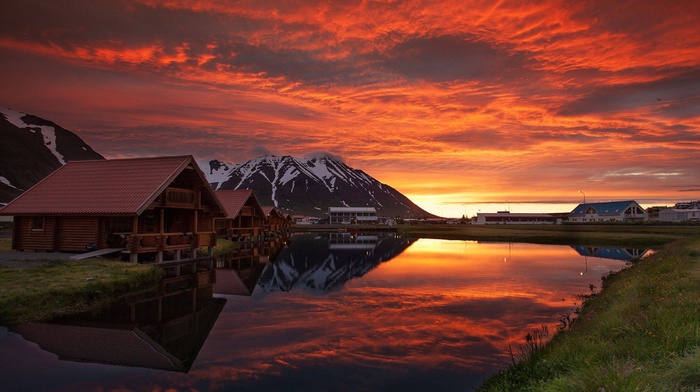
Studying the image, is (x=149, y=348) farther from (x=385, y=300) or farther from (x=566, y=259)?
(x=566, y=259)

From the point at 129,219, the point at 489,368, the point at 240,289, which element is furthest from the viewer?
the point at 129,219

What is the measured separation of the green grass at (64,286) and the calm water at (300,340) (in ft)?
5.77

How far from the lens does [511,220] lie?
194 meters

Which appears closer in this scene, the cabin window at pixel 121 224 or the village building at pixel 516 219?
the cabin window at pixel 121 224

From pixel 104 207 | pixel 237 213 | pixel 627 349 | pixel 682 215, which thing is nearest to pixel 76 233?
pixel 104 207

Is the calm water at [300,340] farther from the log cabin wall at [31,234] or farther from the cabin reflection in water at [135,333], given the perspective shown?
the log cabin wall at [31,234]

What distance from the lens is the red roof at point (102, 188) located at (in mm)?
29422

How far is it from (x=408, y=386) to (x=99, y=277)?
58.6 ft

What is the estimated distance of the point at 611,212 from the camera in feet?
542

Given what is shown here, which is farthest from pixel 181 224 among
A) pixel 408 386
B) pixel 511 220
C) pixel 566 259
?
pixel 511 220

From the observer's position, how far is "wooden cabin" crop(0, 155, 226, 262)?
96.7ft

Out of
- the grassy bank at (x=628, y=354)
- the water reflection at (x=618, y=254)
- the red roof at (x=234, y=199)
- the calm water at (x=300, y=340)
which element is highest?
the red roof at (x=234, y=199)

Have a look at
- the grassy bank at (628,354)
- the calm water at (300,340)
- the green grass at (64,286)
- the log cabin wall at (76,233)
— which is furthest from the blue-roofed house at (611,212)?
the green grass at (64,286)

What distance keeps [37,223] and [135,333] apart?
22.5m
